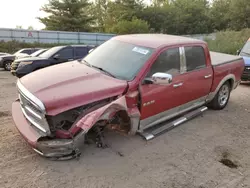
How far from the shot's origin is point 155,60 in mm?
4430

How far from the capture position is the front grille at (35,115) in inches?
135

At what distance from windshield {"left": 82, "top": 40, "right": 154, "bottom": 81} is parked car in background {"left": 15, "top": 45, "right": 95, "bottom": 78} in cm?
581

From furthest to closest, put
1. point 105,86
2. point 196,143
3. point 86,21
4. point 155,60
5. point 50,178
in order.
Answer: point 86,21, point 196,143, point 155,60, point 105,86, point 50,178

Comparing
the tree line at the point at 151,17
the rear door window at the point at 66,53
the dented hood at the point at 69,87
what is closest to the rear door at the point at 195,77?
the dented hood at the point at 69,87

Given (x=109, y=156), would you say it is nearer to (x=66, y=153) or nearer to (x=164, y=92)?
(x=66, y=153)

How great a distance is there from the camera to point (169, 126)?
5.06 metres

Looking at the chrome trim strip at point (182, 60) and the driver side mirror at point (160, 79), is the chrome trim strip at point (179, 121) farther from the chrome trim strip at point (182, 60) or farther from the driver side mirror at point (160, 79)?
the driver side mirror at point (160, 79)

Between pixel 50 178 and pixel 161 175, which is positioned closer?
pixel 50 178

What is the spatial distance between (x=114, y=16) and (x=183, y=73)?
42344mm

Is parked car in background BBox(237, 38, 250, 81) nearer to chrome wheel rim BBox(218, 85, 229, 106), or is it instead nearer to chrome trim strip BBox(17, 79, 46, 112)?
chrome wheel rim BBox(218, 85, 229, 106)

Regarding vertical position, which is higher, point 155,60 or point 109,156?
point 155,60

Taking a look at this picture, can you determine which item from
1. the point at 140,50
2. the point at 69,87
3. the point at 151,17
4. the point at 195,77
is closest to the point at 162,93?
the point at 140,50

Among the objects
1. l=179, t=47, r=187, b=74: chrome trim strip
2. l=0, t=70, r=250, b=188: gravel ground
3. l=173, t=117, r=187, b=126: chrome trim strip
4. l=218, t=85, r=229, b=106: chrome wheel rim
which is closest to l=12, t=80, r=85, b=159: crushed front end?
l=0, t=70, r=250, b=188: gravel ground

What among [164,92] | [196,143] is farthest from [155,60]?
[196,143]
